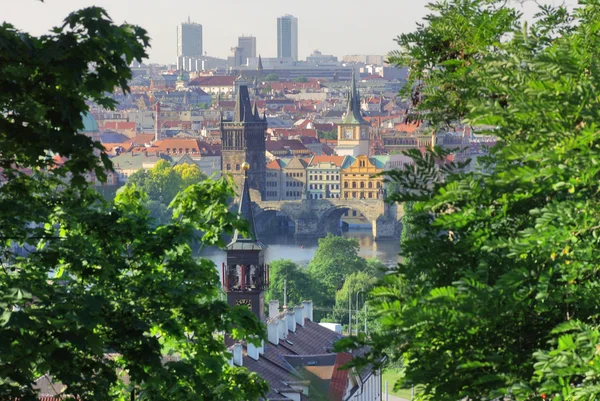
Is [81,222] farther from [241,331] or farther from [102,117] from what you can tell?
Answer: [102,117]

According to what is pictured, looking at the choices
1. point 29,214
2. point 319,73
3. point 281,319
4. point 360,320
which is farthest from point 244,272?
point 319,73

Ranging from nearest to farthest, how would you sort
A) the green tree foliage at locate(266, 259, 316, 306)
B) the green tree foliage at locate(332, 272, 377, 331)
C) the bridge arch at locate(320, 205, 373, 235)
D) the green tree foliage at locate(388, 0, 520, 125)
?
1. the green tree foliage at locate(388, 0, 520, 125)
2. the green tree foliage at locate(332, 272, 377, 331)
3. the green tree foliage at locate(266, 259, 316, 306)
4. the bridge arch at locate(320, 205, 373, 235)

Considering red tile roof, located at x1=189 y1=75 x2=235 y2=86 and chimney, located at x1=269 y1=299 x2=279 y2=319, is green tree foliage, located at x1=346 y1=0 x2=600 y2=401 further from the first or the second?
red tile roof, located at x1=189 y1=75 x2=235 y2=86

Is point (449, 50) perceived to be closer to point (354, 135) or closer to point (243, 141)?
point (243, 141)

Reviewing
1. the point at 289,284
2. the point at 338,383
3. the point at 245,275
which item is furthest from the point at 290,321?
the point at 289,284

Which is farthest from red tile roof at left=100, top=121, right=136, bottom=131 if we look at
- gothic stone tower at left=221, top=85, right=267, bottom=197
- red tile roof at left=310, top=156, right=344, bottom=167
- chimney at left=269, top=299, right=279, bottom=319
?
chimney at left=269, top=299, right=279, bottom=319

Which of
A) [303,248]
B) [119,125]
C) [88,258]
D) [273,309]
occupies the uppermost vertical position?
[88,258]

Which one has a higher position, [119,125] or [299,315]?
[299,315]

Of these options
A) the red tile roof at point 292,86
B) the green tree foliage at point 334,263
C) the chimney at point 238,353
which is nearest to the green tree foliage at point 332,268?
the green tree foliage at point 334,263
